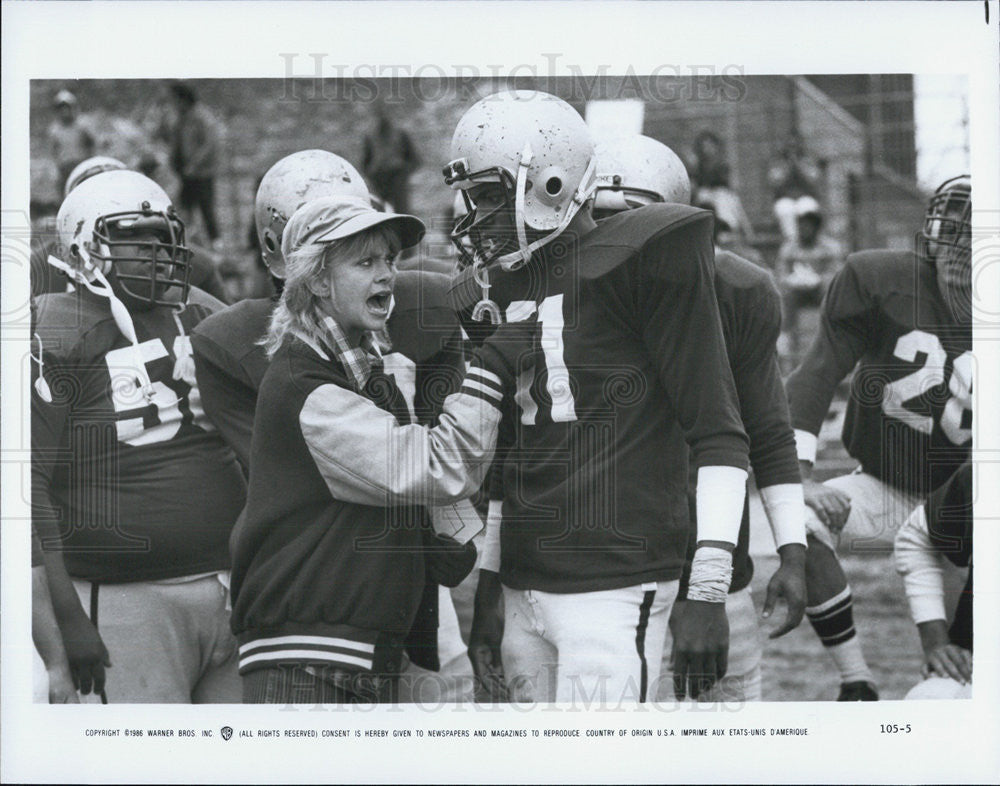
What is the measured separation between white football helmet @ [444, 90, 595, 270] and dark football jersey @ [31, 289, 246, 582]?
917mm

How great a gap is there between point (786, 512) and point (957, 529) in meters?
0.72

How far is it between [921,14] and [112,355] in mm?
2205

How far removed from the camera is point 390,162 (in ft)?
18.8

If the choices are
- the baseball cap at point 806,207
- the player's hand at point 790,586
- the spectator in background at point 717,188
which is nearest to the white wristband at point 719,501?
the player's hand at point 790,586

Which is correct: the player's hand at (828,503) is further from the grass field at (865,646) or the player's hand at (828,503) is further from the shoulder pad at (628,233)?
the shoulder pad at (628,233)

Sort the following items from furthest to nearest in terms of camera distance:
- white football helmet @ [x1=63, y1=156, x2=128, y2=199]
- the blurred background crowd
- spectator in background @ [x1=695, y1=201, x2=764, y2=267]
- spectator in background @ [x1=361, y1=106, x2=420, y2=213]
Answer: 1. spectator in background @ [x1=361, y1=106, x2=420, y2=213]
2. spectator in background @ [x1=695, y1=201, x2=764, y2=267]
3. the blurred background crowd
4. white football helmet @ [x1=63, y1=156, x2=128, y2=199]

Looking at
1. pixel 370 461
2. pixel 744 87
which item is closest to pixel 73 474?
pixel 370 461

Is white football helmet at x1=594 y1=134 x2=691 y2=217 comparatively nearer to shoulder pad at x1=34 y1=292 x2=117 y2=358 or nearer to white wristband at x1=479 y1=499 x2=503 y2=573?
white wristband at x1=479 y1=499 x2=503 y2=573

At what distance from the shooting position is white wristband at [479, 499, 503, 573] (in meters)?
3.28

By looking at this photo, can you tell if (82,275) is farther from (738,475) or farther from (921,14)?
(921,14)

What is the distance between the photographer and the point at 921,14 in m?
3.68

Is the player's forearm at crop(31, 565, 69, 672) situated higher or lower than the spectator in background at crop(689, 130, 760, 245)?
lower

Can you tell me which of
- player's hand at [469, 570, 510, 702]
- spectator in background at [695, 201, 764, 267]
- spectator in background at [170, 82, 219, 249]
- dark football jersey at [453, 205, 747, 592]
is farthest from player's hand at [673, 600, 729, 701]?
spectator in background at [170, 82, 219, 249]

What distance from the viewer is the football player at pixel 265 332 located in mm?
3348
